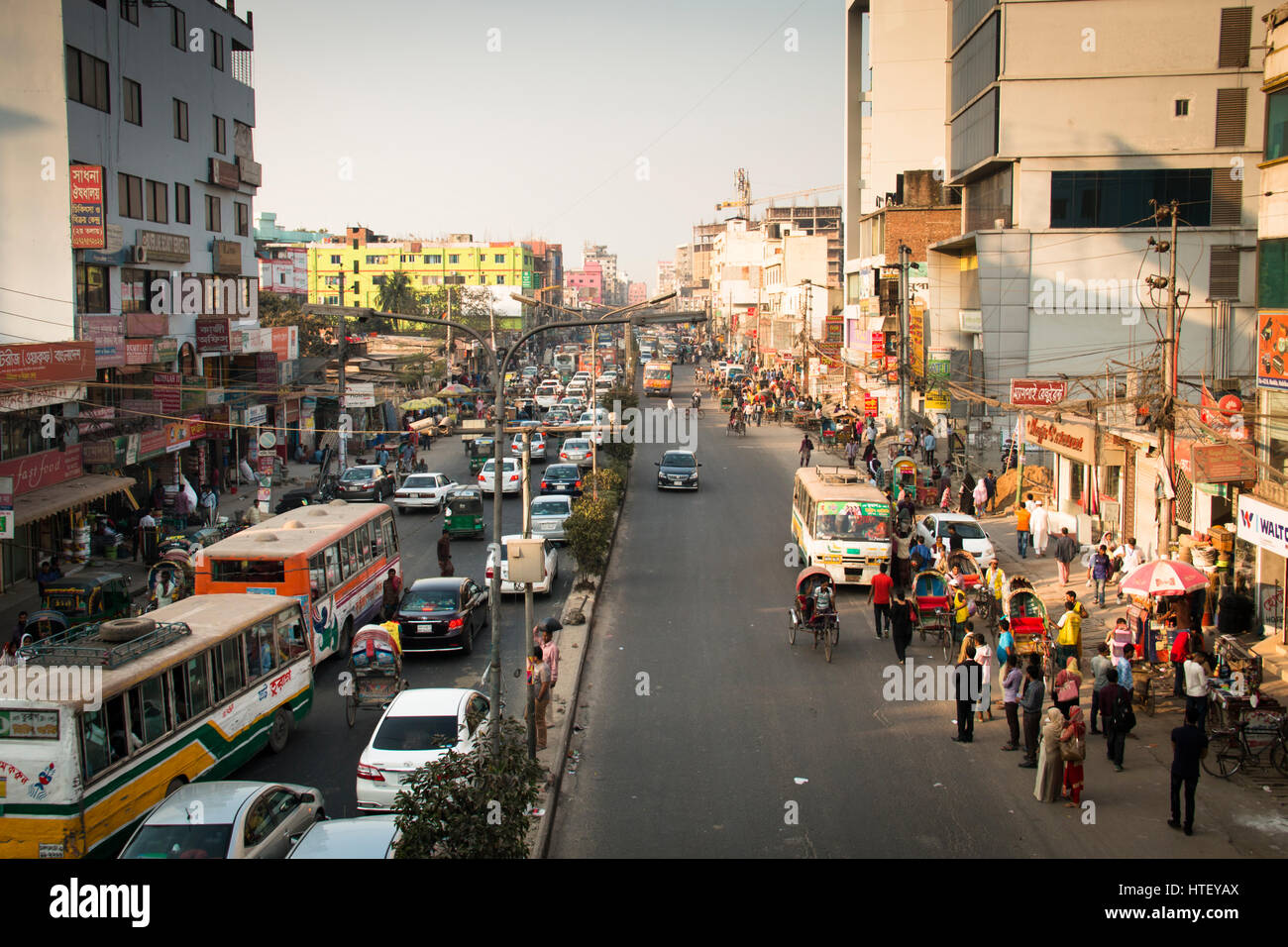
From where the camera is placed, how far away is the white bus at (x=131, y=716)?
10.7 metres

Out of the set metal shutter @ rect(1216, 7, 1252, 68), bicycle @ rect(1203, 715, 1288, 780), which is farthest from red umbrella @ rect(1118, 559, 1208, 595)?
metal shutter @ rect(1216, 7, 1252, 68)

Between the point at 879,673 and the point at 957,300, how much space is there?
3553 centimetres

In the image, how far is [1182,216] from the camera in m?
39.4

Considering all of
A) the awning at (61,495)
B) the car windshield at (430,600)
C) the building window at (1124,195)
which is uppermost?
the building window at (1124,195)

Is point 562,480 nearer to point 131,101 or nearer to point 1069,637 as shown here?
point 131,101

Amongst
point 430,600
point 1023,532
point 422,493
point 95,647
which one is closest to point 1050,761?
point 95,647

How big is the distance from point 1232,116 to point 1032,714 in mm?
33117

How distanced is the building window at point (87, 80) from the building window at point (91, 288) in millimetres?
4643

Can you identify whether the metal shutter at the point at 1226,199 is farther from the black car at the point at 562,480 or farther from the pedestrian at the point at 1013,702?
the pedestrian at the point at 1013,702

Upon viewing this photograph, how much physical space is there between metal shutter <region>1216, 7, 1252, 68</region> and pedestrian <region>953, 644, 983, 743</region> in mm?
32377

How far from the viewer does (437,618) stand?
1969cm

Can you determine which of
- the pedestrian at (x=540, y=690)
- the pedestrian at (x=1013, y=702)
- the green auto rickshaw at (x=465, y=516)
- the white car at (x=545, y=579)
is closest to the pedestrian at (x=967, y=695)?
the pedestrian at (x=1013, y=702)

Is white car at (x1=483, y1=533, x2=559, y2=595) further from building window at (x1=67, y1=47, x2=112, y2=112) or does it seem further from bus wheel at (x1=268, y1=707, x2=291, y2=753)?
building window at (x1=67, y1=47, x2=112, y2=112)

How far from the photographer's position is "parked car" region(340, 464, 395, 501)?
1403 inches
